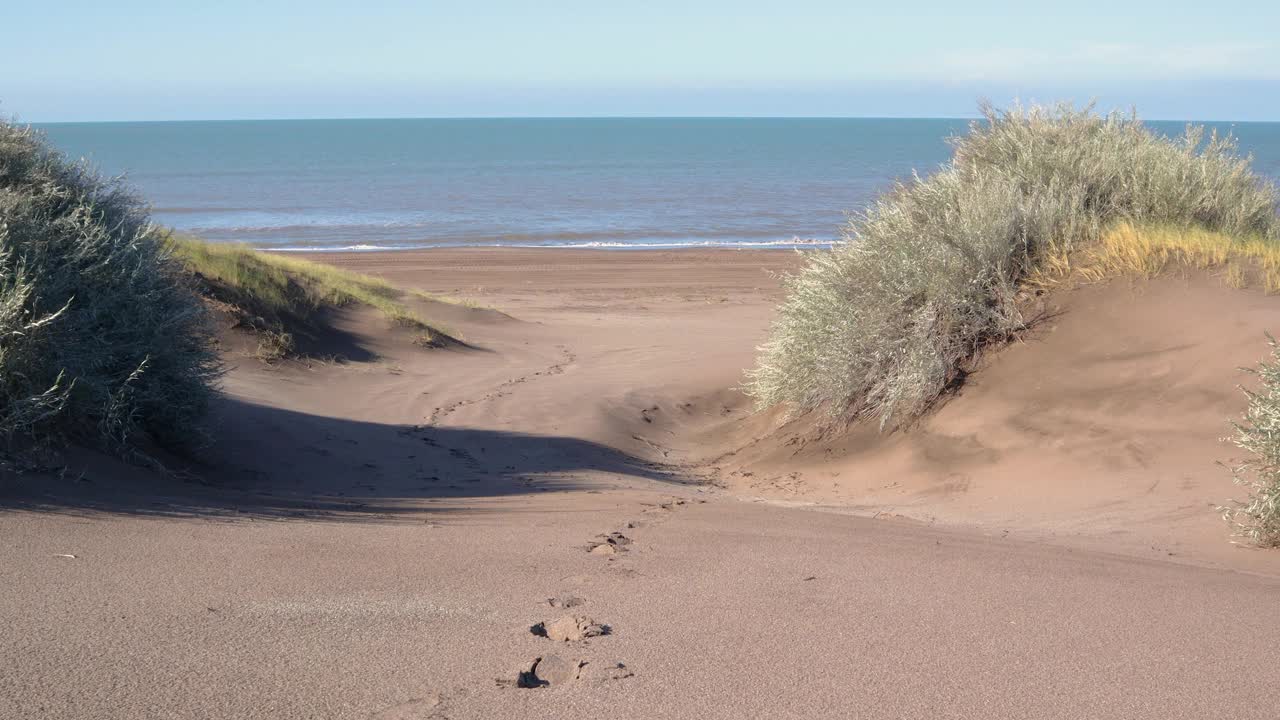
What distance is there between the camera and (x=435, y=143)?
147375 mm

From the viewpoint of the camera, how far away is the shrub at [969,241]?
10141 millimetres

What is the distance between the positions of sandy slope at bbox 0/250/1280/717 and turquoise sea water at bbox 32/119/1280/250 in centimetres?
346

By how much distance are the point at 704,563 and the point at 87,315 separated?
4.72 metres

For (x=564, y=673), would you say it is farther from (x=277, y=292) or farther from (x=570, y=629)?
(x=277, y=292)

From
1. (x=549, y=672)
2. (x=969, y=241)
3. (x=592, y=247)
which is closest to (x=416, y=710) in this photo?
(x=549, y=672)

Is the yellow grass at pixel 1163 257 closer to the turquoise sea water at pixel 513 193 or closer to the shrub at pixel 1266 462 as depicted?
the turquoise sea water at pixel 513 193

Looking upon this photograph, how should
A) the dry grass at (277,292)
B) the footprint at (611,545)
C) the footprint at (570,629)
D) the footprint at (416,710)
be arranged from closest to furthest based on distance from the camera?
the footprint at (416,710), the footprint at (570,629), the footprint at (611,545), the dry grass at (277,292)

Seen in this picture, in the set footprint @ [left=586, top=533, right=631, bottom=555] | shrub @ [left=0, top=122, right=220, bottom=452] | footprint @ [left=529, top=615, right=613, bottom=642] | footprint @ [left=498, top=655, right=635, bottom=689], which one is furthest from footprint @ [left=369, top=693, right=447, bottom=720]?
shrub @ [left=0, top=122, right=220, bottom=452]

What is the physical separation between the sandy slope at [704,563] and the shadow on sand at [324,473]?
46mm

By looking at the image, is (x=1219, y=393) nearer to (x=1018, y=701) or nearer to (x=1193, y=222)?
(x=1193, y=222)

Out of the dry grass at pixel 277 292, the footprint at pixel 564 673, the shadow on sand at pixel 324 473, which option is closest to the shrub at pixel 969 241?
the shadow on sand at pixel 324 473

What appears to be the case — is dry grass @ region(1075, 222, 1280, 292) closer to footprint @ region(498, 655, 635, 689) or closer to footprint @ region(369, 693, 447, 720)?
footprint @ region(498, 655, 635, 689)

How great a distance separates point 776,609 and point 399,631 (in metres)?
1.51

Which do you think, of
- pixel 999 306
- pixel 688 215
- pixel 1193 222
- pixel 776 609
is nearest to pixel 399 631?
pixel 776 609
